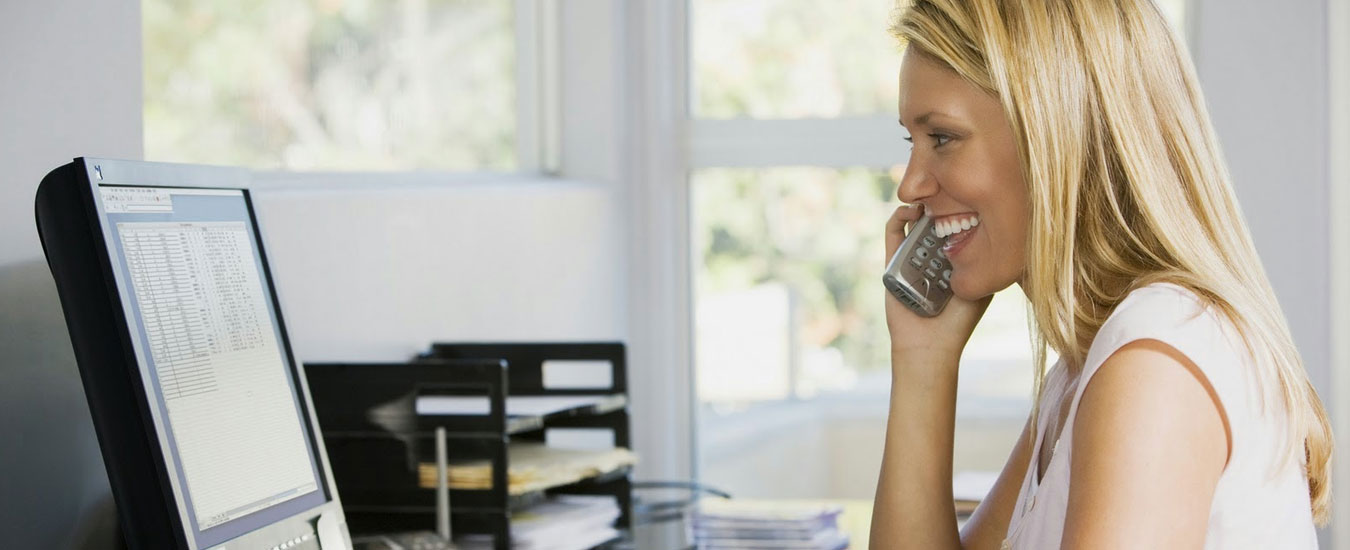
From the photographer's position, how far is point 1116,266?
1133 mm

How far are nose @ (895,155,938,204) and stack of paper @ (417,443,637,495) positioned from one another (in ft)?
1.93

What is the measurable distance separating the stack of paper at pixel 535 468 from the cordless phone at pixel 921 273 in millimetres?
481

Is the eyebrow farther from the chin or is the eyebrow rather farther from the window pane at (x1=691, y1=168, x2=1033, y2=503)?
the window pane at (x1=691, y1=168, x2=1033, y2=503)

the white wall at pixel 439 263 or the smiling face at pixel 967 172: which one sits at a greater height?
the smiling face at pixel 967 172

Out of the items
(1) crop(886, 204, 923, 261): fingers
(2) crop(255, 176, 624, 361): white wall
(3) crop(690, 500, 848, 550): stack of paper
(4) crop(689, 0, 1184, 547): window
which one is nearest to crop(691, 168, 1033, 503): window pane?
(4) crop(689, 0, 1184, 547): window

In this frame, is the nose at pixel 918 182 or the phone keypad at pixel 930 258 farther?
the phone keypad at pixel 930 258

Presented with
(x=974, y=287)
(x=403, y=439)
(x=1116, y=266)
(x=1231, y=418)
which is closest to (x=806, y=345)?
(x=403, y=439)

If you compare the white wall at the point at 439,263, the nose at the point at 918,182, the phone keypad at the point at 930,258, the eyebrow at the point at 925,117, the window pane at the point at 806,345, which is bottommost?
the window pane at the point at 806,345

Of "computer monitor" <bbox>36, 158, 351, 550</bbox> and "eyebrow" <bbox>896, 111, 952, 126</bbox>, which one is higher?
"eyebrow" <bbox>896, 111, 952, 126</bbox>

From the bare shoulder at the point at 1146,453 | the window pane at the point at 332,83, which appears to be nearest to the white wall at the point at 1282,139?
the window pane at the point at 332,83

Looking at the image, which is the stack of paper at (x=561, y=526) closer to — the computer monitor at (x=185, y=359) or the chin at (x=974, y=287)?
the computer monitor at (x=185, y=359)

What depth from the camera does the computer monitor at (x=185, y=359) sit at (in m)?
1.00

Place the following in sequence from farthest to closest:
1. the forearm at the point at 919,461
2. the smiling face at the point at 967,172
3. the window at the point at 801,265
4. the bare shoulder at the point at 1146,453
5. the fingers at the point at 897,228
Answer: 1. the window at the point at 801,265
2. the fingers at the point at 897,228
3. the forearm at the point at 919,461
4. the smiling face at the point at 967,172
5. the bare shoulder at the point at 1146,453

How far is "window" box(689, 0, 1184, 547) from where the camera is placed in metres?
2.79
